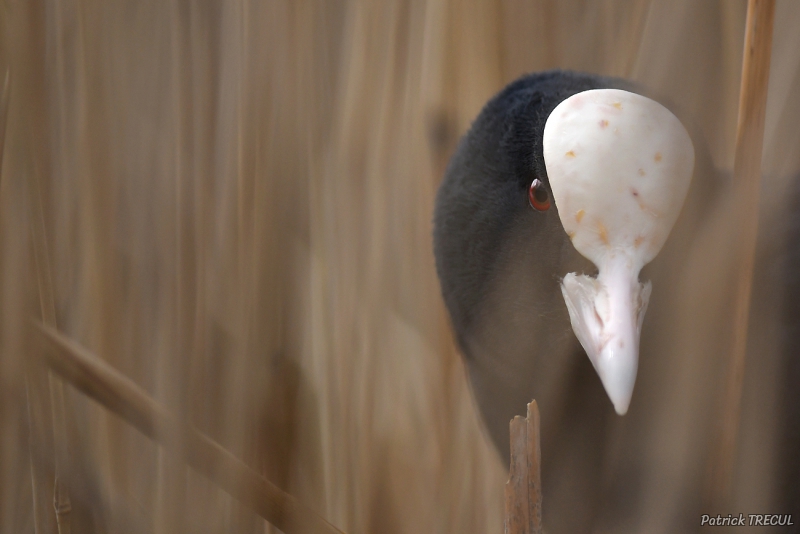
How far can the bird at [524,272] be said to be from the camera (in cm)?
66

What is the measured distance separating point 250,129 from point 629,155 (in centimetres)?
47

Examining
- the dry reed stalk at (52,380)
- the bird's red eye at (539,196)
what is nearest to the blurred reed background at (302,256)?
the dry reed stalk at (52,380)

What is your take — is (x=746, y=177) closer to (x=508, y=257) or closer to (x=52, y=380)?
(x=508, y=257)

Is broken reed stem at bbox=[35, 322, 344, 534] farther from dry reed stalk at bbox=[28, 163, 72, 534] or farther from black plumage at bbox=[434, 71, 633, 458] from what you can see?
black plumage at bbox=[434, 71, 633, 458]

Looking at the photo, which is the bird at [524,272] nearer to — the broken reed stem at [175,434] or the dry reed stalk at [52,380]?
the broken reed stem at [175,434]

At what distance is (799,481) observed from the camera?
615mm

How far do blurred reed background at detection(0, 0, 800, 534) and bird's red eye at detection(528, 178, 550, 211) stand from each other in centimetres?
16

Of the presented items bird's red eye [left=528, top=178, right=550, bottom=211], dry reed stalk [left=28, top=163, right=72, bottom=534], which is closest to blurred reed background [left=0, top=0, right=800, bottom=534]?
dry reed stalk [left=28, top=163, right=72, bottom=534]

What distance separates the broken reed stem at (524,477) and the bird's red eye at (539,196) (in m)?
0.30

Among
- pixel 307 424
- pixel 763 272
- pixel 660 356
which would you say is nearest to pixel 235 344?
pixel 307 424

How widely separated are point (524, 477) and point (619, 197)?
0.26 m

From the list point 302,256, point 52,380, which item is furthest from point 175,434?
point 302,256

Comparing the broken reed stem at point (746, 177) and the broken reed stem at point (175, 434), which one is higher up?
the broken reed stem at point (746, 177)

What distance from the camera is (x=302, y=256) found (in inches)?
34.8
